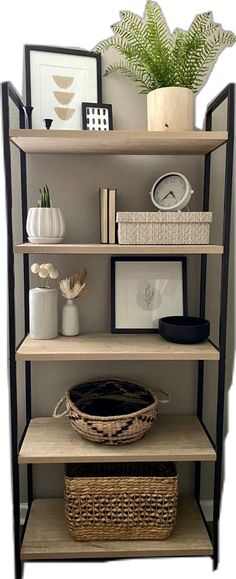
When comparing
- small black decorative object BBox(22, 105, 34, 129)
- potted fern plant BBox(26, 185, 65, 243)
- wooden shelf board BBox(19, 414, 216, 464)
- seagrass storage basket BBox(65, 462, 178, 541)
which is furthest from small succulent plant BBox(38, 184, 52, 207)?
seagrass storage basket BBox(65, 462, 178, 541)

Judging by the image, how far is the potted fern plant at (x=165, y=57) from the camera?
5.45 feet

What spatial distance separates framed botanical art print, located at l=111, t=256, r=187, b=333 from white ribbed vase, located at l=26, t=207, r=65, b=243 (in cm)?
32

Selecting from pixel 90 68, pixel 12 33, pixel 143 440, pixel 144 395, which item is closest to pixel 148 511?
pixel 143 440

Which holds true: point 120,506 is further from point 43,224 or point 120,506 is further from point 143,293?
point 43,224

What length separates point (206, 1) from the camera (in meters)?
1.88

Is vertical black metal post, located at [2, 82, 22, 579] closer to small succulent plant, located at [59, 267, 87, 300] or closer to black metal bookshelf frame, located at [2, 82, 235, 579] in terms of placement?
black metal bookshelf frame, located at [2, 82, 235, 579]

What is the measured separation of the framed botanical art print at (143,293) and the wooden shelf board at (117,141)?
17.0 inches

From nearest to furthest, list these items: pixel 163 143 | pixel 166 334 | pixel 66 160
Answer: pixel 163 143 < pixel 166 334 < pixel 66 160

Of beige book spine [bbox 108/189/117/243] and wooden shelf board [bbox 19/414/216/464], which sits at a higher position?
beige book spine [bbox 108/189/117/243]

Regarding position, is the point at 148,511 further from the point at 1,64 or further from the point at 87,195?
the point at 1,64

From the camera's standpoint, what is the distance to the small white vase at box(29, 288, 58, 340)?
5.87 feet

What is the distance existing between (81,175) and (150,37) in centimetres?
55

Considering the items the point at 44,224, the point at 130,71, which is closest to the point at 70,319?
the point at 44,224

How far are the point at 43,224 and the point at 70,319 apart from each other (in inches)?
15.4
